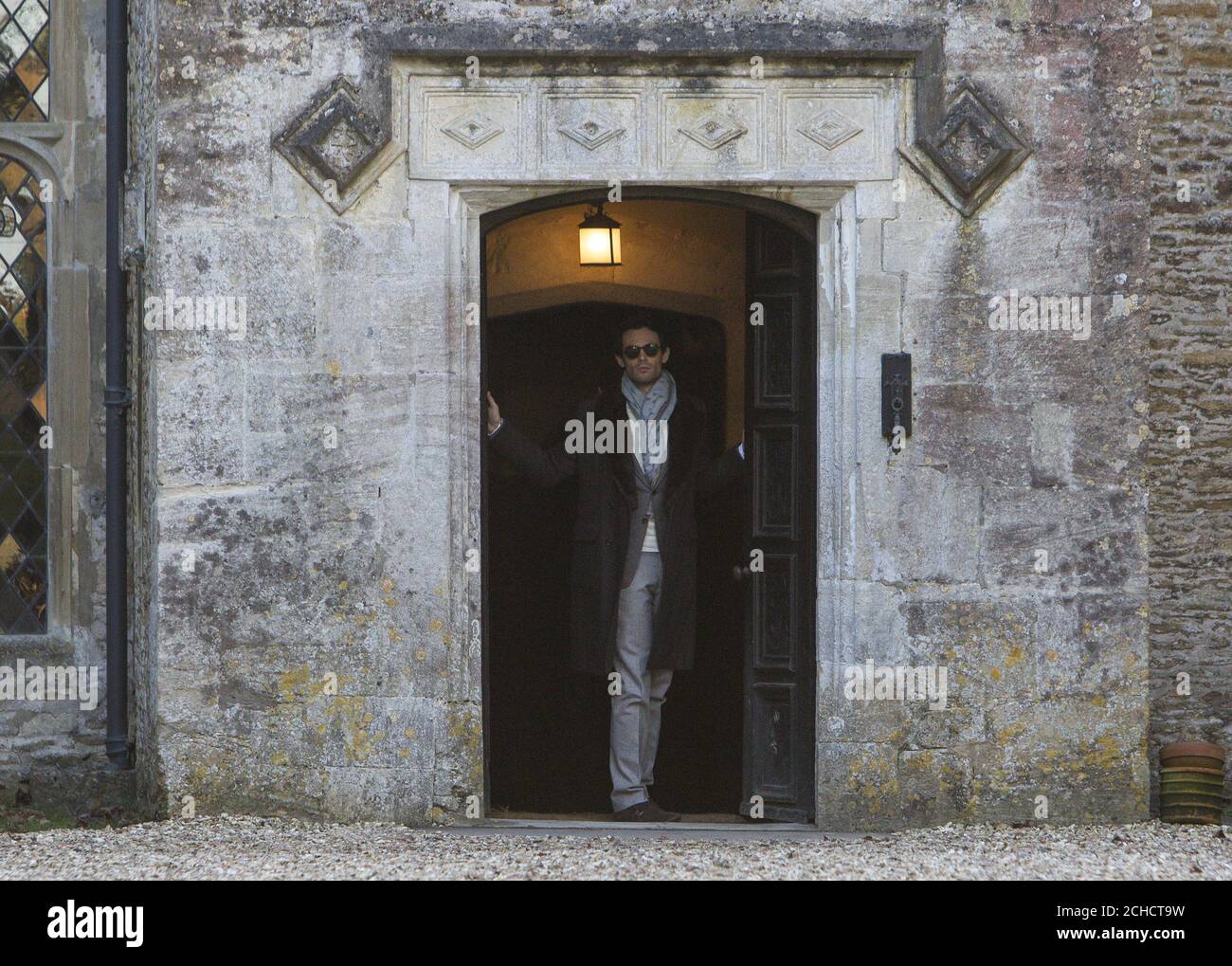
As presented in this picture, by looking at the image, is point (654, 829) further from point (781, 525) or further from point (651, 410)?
point (651, 410)

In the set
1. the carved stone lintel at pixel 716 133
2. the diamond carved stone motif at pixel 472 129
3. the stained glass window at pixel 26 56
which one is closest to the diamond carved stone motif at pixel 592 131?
the carved stone lintel at pixel 716 133

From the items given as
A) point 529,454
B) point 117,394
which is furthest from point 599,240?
point 117,394

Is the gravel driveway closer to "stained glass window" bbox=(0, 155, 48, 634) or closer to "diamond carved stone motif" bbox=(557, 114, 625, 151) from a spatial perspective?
"stained glass window" bbox=(0, 155, 48, 634)

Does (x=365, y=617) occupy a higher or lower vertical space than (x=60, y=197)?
lower

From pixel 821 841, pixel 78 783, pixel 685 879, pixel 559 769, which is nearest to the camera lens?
pixel 685 879

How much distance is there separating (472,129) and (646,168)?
2.25ft

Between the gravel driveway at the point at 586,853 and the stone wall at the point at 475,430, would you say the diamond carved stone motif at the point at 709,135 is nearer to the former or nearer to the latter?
the stone wall at the point at 475,430

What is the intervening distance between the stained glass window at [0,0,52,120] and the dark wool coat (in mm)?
2474

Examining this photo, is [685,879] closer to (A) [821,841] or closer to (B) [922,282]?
(A) [821,841]

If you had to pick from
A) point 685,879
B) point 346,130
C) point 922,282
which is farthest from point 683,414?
point 685,879

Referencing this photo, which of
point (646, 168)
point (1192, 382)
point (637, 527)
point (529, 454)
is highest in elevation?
point (646, 168)

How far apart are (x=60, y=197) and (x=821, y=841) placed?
398cm

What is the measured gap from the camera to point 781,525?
22.4 feet

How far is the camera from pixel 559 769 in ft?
27.7
